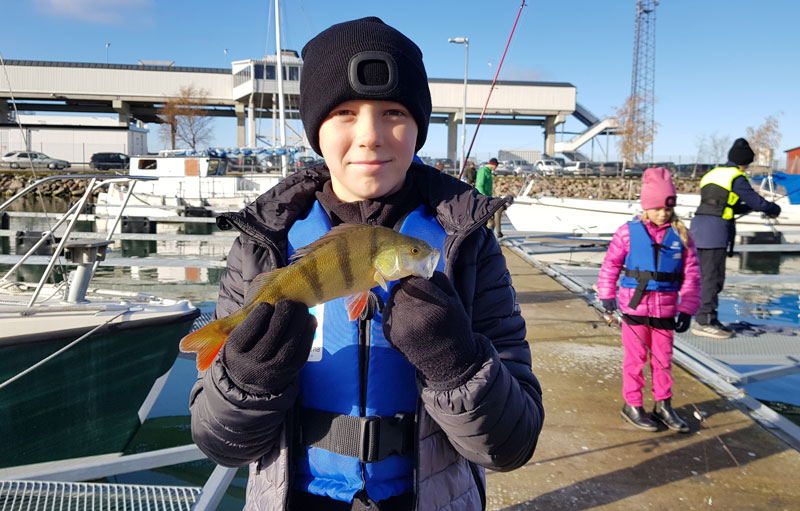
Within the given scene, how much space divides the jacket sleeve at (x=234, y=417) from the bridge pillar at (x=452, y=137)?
203 ft

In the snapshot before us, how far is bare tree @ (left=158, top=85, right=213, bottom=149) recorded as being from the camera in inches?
A: 2157

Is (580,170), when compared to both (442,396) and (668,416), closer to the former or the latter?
(668,416)

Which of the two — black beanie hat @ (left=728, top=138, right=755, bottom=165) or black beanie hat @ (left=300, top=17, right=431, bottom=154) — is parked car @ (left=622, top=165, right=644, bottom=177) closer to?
black beanie hat @ (left=728, top=138, right=755, bottom=165)

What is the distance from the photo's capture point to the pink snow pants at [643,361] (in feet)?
14.1

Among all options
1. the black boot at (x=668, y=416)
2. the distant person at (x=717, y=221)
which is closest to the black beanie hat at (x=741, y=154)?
the distant person at (x=717, y=221)

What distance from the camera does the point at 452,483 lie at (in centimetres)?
164

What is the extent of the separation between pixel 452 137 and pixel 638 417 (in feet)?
198

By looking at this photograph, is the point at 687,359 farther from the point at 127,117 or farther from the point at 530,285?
the point at 127,117

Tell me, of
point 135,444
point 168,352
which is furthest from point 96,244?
point 135,444

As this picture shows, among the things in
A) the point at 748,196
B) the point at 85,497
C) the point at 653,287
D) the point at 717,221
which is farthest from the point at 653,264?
the point at 85,497

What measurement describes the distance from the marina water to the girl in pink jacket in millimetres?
1457

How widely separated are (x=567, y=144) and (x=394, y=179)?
69.8 metres

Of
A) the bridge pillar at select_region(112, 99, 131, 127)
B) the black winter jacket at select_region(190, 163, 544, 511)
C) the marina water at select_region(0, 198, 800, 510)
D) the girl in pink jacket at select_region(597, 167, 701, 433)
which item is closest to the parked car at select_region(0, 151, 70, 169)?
the bridge pillar at select_region(112, 99, 131, 127)

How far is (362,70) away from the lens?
1562mm
